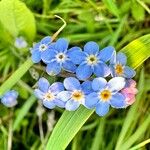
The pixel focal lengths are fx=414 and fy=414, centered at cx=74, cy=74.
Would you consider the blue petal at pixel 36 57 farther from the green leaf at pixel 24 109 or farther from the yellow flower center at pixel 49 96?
the green leaf at pixel 24 109

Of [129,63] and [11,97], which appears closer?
[129,63]

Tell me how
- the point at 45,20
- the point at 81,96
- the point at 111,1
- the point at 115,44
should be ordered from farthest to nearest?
the point at 45,20, the point at 115,44, the point at 111,1, the point at 81,96

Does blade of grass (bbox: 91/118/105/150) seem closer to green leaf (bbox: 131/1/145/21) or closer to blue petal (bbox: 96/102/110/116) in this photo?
blue petal (bbox: 96/102/110/116)

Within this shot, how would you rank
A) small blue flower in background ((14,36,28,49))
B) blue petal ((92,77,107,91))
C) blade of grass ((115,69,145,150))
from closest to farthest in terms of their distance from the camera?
blue petal ((92,77,107,91))
blade of grass ((115,69,145,150))
small blue flower in background ((14,36,28,49))

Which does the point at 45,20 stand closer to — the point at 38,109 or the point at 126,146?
the point at 38,109

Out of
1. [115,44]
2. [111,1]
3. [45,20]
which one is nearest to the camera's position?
[111,1]

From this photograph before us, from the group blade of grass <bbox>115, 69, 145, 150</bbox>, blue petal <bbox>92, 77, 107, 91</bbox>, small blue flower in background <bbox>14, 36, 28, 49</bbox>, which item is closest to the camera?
blue petal <bbox>92, 77, 107, 91</bbox>

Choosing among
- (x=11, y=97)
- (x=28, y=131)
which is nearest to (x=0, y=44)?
(x=11, y=97)

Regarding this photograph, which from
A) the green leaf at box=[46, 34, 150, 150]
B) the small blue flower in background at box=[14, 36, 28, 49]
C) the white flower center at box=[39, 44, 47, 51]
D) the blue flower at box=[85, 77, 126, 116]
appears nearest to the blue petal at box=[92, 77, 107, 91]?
the blue flower at box=[85, 77, 126, 116]
